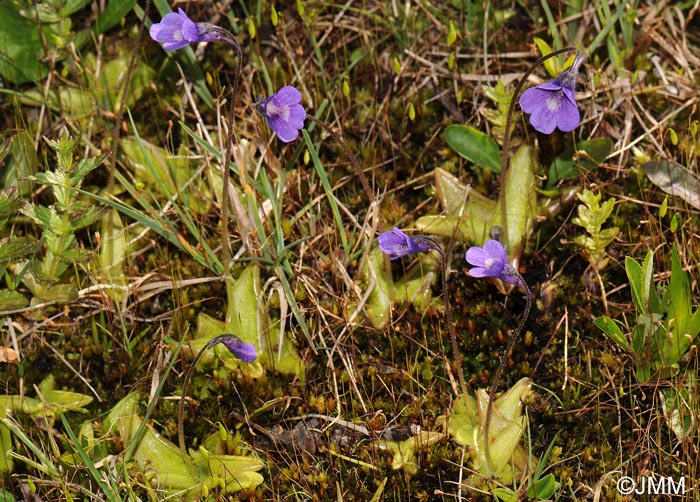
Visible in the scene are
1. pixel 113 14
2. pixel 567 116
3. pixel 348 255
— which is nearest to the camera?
pixel 567 116

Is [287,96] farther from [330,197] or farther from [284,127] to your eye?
[330,197]

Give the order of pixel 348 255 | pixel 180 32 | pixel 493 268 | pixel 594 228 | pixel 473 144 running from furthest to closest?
pixel 473 144 < pixel 348 255 < pixel 594 228 < pixel 180 32 < pixel 493 268

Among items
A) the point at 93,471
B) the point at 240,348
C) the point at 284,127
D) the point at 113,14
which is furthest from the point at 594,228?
the point at 113,14

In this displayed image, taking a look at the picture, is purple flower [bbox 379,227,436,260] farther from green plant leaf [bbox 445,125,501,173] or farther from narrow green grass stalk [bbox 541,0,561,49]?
narrow green grass stalk [bbox 541,0,561,49]

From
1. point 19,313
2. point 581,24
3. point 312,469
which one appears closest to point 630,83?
point 581,24

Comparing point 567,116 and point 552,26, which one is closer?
point 567,116
